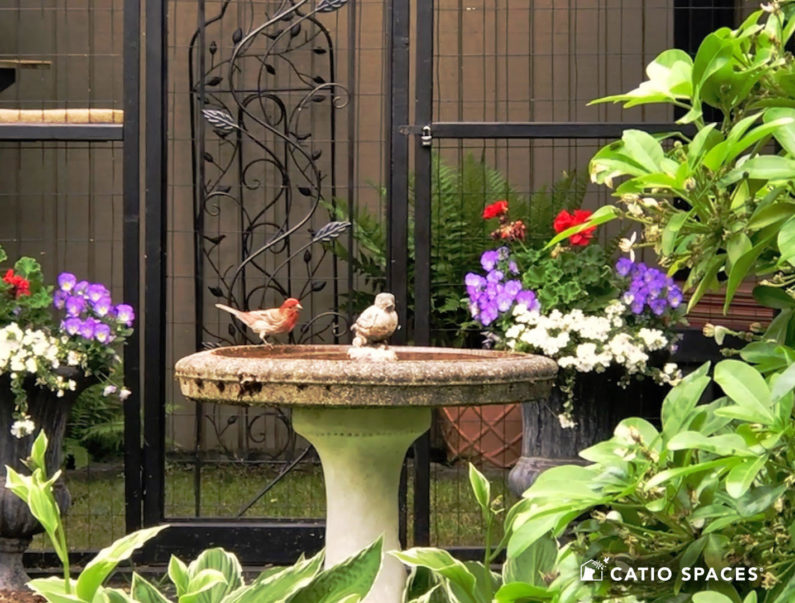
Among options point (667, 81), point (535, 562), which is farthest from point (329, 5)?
point (667, 81)

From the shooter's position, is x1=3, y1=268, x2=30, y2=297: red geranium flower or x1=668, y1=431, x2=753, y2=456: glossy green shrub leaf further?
x1=3, y1=268, x2=30, y2=297: red geranium flower

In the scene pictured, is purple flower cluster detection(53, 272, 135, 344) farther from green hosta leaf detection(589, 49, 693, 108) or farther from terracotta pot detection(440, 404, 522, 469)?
green hosta leaf detection(589, 49, 693, 108)

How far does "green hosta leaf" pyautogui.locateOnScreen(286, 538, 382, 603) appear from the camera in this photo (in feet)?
11.1

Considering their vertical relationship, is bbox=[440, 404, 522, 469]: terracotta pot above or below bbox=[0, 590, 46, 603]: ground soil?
above

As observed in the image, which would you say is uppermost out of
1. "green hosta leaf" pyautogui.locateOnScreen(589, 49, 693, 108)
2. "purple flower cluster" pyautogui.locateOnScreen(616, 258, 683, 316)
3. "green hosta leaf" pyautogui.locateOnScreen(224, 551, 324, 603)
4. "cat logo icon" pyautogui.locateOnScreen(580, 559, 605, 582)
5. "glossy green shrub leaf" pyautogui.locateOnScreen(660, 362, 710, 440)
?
"green hosta leaf" pyautogui.locateOnScreen(589, 49, 693, 108)

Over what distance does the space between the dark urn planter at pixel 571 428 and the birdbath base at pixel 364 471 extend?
1.21 m

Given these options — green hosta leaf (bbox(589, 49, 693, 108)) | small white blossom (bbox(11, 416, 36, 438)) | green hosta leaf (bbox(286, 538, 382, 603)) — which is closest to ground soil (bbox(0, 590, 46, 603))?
small white blossom (bbox(11, 416, 36, 438))

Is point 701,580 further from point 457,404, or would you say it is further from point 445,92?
point 445,92

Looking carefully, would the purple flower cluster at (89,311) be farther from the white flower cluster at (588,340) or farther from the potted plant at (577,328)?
the white flower cluster at (588,340)

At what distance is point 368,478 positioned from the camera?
390 centimetres

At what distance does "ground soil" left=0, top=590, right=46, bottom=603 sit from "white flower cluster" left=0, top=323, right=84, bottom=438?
589 millimetres

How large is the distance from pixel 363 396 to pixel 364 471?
579mm

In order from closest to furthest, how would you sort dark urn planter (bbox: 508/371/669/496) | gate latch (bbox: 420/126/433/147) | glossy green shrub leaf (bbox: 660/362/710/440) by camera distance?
glossy green shrub leaf (bbox: 660/362/710/440), dark urn planter (bbox: 508/371/669/496), gate latch (bbox: 420/126/433/147)

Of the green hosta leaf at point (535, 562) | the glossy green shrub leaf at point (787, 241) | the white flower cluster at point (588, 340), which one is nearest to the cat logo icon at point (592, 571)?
the glossy green shrub leaf at point (787, 241)
